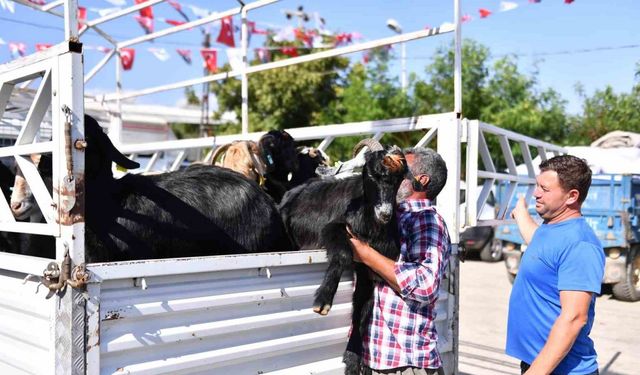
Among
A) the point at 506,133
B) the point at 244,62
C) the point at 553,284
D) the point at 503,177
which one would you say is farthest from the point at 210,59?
the point at 553,284

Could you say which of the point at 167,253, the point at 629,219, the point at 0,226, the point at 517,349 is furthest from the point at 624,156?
the point at 0,226

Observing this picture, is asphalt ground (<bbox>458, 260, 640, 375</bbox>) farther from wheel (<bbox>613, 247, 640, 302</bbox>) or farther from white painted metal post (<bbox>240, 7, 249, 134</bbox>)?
white painted metal post (<bbox>240, 7, 249, 134</bbox>)

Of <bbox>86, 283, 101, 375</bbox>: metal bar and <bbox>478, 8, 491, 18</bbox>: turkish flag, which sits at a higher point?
<bbox>478, 8, 491, 18</bbox>: turkish flag

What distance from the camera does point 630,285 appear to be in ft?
37.9

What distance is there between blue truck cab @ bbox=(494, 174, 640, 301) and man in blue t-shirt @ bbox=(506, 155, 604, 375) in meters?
8.74

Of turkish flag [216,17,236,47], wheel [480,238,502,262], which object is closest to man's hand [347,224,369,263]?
turkish flag [216,17,236,47]

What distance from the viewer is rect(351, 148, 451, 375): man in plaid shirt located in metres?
2.69

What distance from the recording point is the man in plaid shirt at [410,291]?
2689 millimetres

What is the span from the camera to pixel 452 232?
3.79 meters

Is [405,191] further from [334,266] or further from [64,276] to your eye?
[64,276]

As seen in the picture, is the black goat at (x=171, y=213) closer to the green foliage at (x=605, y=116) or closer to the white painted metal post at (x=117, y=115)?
the white painted metal post at (x=117, y=115)

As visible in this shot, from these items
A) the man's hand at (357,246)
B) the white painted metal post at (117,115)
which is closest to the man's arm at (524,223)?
the man's hand at (357,246)

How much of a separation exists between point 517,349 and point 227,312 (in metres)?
1.48

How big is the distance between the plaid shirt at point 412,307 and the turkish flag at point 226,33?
6360 millimetres
